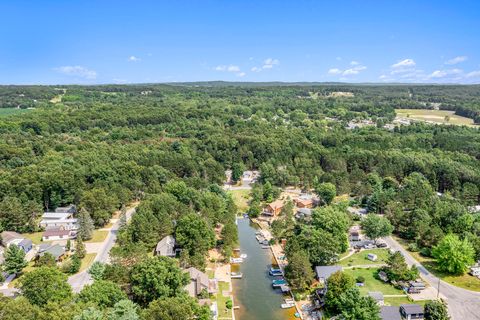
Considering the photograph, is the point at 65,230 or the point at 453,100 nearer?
the point at 65,230

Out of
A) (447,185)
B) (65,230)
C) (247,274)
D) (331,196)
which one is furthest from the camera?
(447,185)

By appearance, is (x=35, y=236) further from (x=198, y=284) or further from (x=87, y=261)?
(x=198, y=284)

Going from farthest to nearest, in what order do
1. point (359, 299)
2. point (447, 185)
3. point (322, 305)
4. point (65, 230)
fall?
1. point (447, 185)
2. point (65, 230)
3. point (322, 305)
4. point (359, 299)

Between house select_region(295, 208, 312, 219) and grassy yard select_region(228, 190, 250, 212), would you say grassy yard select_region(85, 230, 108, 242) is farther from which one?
house select_region(295, 208, 312, 219)

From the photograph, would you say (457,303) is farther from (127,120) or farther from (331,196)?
(127,120)

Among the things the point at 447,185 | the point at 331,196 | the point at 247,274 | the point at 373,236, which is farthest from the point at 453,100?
the point at 247,274

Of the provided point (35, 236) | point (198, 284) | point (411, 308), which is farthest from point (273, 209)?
point (35, 236)
